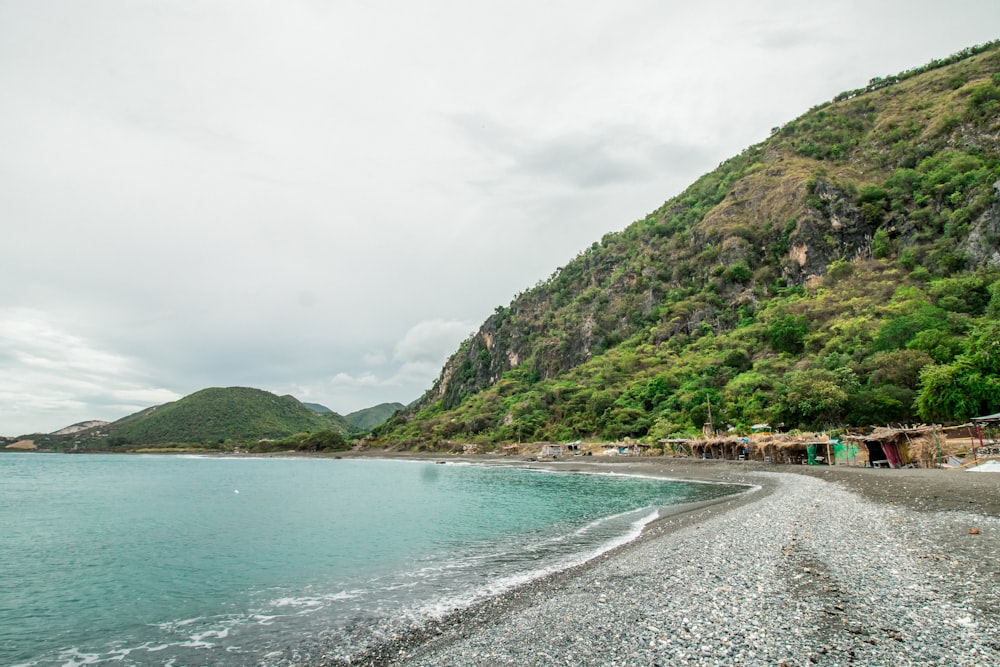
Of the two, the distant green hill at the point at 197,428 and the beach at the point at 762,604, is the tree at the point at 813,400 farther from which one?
the distant green hill at the point at 197,428

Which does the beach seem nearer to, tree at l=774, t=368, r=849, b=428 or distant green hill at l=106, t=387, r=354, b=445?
tree at l=774, t=368, r=849, b=428

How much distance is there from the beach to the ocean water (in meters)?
1.70

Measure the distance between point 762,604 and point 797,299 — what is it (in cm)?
9813

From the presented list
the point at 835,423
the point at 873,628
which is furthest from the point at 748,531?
the point at 835,423

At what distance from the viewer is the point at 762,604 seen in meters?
8.84

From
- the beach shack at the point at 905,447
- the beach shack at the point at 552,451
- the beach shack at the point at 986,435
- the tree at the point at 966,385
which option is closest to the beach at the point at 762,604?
the beach shack at the point at 905,447

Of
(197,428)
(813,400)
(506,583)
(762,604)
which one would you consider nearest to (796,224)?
(813,400)

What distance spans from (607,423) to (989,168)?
2950 inches

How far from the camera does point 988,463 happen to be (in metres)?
25.7

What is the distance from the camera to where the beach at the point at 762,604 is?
691 centimetres

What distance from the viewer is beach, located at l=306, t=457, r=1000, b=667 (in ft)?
22.7

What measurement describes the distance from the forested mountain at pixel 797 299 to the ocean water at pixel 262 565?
33.6m

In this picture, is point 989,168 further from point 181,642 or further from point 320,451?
point 320,451

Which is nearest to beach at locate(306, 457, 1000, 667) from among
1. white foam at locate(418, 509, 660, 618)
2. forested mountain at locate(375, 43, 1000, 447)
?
white foam at locate(418, 509, 660, 618)
